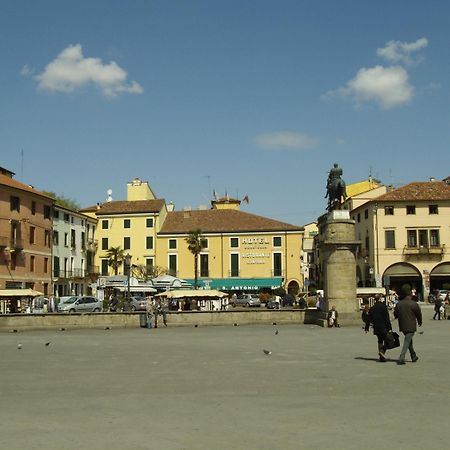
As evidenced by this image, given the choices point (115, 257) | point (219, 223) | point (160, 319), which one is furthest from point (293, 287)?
point (160, 319)

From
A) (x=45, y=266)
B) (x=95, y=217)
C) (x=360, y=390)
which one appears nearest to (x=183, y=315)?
(x=360, y=390)

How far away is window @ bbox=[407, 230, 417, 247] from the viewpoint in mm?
67750

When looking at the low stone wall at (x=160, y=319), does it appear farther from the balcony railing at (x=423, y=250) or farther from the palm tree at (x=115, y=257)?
the palm tree at (x=115, y=257)

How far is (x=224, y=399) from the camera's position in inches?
396

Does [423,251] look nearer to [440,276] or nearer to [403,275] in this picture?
[440,276]

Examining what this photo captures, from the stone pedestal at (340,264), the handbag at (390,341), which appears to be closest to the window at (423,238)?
the stone pedestal at (340,264)

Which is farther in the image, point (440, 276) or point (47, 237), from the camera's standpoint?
point (440, 276)

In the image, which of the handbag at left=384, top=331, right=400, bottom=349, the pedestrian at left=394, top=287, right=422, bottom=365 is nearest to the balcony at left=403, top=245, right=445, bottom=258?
the handbag at left=384, top=331, right=400, bottom=349

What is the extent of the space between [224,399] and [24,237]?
52.2 m

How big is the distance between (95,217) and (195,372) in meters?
71.9

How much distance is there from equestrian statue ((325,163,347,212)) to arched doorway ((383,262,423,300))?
39.1 m

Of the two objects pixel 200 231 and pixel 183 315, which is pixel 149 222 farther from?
pixel 183 315

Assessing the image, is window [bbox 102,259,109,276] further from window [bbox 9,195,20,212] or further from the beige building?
the beige building

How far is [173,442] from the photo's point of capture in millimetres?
7207
